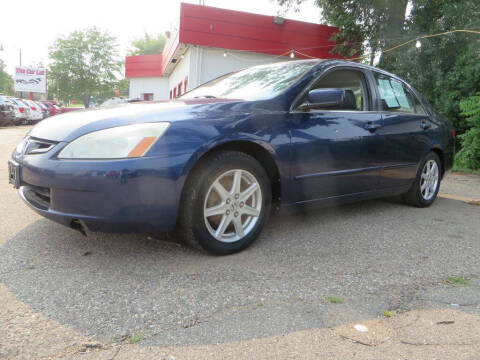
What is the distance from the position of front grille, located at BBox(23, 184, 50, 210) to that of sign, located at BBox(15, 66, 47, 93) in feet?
123

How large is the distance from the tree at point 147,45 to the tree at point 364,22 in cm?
5246

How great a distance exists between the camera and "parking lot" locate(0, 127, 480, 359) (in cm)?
176

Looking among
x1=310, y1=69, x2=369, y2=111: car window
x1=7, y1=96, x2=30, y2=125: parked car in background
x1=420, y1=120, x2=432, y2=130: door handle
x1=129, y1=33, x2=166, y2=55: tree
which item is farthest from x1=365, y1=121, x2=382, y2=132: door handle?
x1=129, y1=33, x2=166, y2=55: tree

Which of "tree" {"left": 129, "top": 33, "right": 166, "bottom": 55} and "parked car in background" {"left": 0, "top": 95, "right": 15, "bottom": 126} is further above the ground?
"tree" {"left": 129, "top": 33, "right": 166, "bottom": 55}

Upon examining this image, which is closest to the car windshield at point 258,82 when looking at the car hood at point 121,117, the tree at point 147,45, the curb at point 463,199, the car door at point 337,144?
the car door at point 337,144

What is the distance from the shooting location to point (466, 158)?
318 inches

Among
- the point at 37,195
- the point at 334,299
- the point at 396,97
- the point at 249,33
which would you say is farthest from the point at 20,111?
the point at 334,299

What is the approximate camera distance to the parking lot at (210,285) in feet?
5.77

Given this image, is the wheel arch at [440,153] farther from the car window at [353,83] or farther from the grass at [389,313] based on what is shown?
the grass at [389,313]

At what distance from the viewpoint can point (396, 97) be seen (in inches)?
162

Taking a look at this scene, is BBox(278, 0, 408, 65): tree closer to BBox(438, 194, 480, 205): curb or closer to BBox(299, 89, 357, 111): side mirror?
BBox(438, 194, 480, 205): curb

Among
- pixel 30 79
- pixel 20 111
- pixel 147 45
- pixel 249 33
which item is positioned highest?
pixel 147 45

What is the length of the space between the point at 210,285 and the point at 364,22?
445 inches

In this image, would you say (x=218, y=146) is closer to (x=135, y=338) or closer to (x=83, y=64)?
(x=135, y=338)
